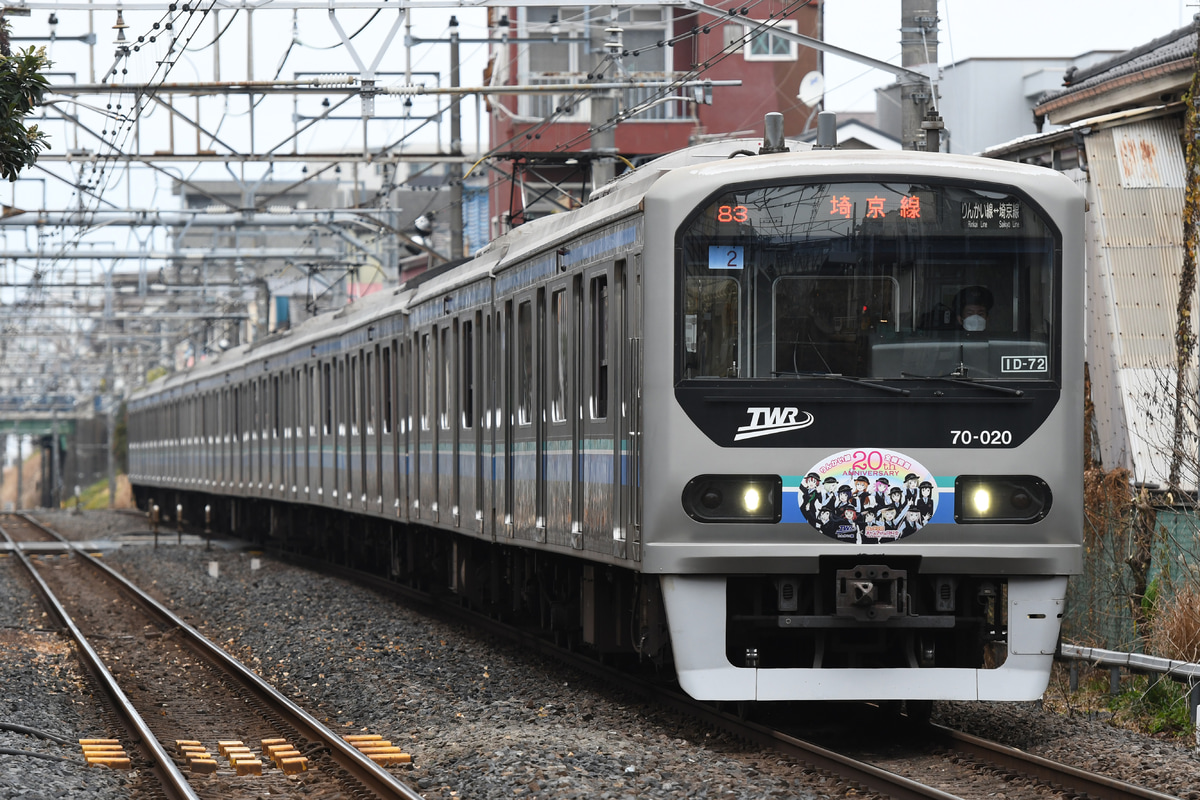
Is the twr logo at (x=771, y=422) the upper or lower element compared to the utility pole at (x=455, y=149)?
lower

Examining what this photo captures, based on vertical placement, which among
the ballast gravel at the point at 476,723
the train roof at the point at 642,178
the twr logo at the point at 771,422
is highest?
the train roof at the point at 642,178

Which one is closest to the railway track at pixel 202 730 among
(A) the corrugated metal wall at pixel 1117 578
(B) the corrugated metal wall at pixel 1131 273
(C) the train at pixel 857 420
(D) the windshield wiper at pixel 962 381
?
(C) the train at pixel 857 420

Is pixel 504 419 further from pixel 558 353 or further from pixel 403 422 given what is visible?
pixel 403 422

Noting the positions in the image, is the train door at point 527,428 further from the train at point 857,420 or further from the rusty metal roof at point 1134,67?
the rusty metal roof at point 1134,67

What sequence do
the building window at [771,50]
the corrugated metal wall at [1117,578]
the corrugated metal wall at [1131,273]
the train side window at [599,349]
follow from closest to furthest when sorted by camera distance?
the train side window at [599,349] → the corrugated metal wall at [1117,578] → the corrugated metal wall at [1131,273] → the building window at [771,50]

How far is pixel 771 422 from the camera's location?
27.7 feet

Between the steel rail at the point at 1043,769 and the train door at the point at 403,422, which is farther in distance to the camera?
the train door at the point at 403,422

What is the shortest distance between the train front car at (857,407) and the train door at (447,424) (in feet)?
19.0

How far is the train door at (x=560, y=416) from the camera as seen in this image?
10.4 meters

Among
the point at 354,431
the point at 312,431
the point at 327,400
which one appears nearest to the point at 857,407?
the point at 354,431

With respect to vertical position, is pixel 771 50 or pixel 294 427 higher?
pixel 771 50

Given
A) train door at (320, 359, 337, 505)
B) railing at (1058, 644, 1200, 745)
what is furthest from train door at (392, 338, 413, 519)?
railing at (1058, 644, 1200, 745)

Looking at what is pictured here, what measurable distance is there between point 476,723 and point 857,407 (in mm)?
2677

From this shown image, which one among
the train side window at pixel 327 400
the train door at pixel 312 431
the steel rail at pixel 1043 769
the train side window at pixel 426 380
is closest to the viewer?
the steel rail at pixel 1043 769
